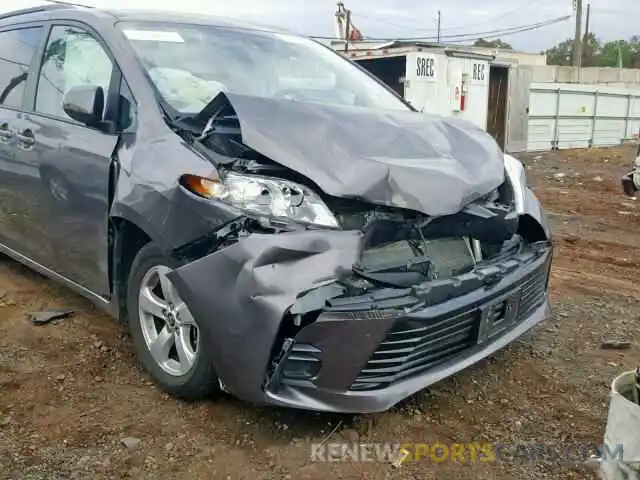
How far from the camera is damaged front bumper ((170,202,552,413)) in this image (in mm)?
2395

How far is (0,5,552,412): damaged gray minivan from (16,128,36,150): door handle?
32 millimetres

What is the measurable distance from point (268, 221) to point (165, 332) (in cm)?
85

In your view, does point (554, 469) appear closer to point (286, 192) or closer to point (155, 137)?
point (286, 192)

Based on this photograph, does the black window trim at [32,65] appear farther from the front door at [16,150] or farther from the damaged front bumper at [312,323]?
the damaged front bumper at [312,323]

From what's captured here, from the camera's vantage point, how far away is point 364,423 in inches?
110

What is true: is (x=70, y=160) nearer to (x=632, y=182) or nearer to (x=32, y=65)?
(x=32, y=65)

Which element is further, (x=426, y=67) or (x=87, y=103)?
(x=426, y=67)

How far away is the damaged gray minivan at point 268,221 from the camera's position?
2447 mm

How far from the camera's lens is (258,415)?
2.87 metres

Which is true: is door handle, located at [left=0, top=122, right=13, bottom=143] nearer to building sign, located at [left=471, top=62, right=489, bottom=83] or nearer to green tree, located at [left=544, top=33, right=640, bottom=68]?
building sign, located at [left=471, top=62, right=489, bottom=83]

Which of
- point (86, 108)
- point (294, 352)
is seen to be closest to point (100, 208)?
point (86, 108)

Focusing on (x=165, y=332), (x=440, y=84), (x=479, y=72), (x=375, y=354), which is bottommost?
(x=165, y=332)

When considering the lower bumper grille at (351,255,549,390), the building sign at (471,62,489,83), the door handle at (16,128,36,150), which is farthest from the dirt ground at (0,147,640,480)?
the building sign at (471,62,489,83)

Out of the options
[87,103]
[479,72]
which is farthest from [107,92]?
[479,72]
